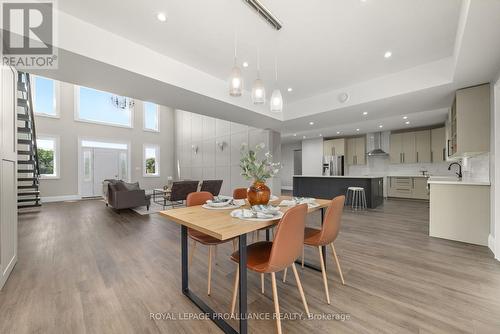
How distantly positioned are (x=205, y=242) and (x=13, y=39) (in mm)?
2804

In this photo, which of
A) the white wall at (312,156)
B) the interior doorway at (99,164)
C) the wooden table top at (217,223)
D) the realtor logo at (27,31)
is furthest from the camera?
the white wall at (312,156)

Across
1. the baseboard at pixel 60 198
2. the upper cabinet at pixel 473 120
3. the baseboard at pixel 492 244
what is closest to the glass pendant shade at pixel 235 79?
the upper cabinet at pixel 473 120

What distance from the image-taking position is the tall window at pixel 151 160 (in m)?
9.80

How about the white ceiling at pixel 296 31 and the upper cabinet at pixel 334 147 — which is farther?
the upper cabinet at pixel 334 147

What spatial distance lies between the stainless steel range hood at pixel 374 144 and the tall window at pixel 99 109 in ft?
32.3

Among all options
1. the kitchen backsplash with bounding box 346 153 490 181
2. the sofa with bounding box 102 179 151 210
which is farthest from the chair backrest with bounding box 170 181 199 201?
the kitchen backsplash with bounding box 346 153 490 181

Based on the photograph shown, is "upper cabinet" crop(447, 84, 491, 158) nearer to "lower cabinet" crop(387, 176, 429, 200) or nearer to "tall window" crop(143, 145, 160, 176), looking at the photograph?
"lower cabinet" crop(387, 176, 429, 200)

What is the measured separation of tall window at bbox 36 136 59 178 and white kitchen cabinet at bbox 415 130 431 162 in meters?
13.0

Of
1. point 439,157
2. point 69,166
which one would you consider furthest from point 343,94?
point 69,166

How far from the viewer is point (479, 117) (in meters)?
2.92

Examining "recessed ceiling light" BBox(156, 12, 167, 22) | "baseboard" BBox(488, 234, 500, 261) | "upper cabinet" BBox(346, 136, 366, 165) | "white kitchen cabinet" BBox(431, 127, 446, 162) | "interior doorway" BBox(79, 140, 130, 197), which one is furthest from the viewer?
"upper cabinet" BBox(346, 136, 366, 165)

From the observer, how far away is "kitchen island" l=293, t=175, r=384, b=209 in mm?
5781

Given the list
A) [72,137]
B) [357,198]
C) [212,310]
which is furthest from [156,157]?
[212,310]

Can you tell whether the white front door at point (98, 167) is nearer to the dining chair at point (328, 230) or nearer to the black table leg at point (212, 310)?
the black table leg at point (212, 310)
